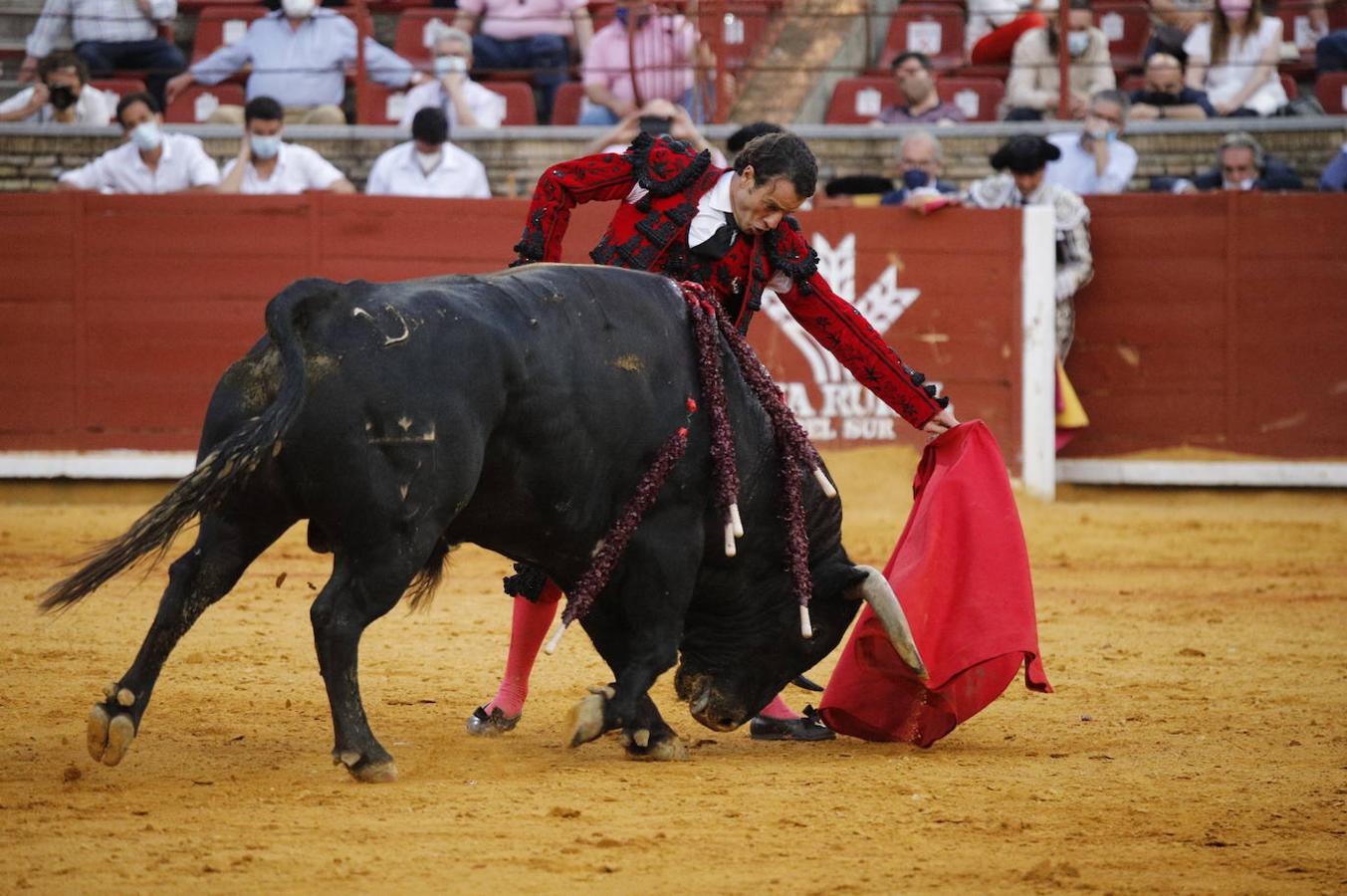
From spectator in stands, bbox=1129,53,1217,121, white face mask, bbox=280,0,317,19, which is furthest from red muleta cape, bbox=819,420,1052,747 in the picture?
white face mask, bbox=280,0,317,19

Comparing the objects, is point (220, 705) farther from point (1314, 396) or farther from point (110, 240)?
point (1314, 396)

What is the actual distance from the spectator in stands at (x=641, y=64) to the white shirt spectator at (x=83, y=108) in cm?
271

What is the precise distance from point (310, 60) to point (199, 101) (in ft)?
2.54

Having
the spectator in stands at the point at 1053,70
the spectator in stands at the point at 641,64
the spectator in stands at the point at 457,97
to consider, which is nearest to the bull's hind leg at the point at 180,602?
the spectator in stands at the point at 641,64

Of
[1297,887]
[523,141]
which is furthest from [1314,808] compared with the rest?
[523,141]

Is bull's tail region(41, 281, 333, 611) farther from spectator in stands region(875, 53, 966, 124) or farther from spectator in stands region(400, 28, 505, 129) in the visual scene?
spectator in stands region(875, 53, 966, 124)

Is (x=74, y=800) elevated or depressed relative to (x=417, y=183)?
depressed

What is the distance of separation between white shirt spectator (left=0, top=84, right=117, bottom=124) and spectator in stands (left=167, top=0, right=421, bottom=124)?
0.59 metres

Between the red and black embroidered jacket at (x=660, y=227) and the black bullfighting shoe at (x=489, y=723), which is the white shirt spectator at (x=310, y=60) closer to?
the red and black embroidered jacket at (x=660, y=227)

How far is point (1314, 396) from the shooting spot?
906cm

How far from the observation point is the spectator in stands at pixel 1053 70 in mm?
9820

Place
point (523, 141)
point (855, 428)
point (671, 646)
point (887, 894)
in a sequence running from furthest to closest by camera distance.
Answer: point (523, 141) < point (855, 428) < point (671, 646) < point (887, 894)

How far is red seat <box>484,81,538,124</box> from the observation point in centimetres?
1024

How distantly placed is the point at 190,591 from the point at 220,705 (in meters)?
0.98
